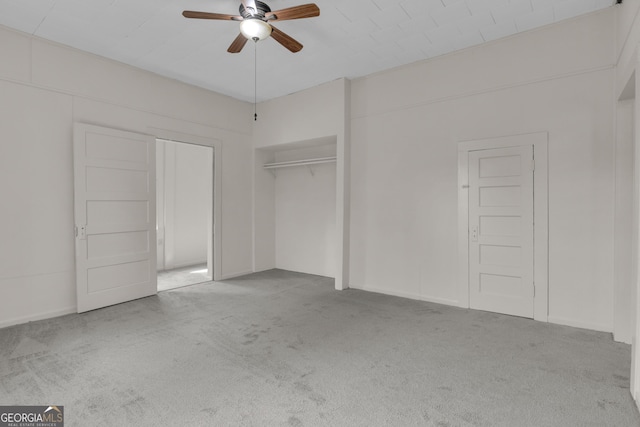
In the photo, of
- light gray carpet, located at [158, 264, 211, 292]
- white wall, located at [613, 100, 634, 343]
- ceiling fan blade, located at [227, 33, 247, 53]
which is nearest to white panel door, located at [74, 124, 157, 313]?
light gray carpet, located at [158, 264, 211, 292]

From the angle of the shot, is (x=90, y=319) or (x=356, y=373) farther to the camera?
(x=90, y=319)

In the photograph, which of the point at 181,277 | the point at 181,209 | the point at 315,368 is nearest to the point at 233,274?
the point at 181,277

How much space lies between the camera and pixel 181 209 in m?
7.14

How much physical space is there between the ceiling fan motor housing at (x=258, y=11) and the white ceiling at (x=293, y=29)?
17 centimetres

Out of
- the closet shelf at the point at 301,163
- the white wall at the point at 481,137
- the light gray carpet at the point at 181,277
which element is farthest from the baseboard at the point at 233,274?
the white wall at the point at 481,137

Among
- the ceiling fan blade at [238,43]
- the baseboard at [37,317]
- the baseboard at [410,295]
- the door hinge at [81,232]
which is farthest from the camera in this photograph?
the baseboard at [410,295]

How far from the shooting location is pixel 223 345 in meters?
3.06

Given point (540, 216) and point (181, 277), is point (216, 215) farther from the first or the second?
point (540, 216)

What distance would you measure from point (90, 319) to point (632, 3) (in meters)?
5.73

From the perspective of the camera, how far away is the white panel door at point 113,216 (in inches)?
156

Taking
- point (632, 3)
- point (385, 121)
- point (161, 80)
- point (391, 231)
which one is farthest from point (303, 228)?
point (632, 3)

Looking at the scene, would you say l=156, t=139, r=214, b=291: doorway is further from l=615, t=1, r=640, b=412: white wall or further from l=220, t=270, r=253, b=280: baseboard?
l=615, t=1, r=640, b=412: white wall

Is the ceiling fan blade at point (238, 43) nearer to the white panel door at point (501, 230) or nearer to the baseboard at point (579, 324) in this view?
the white panel door at point (501, 230)

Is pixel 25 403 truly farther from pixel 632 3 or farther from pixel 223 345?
pixel 632 3
